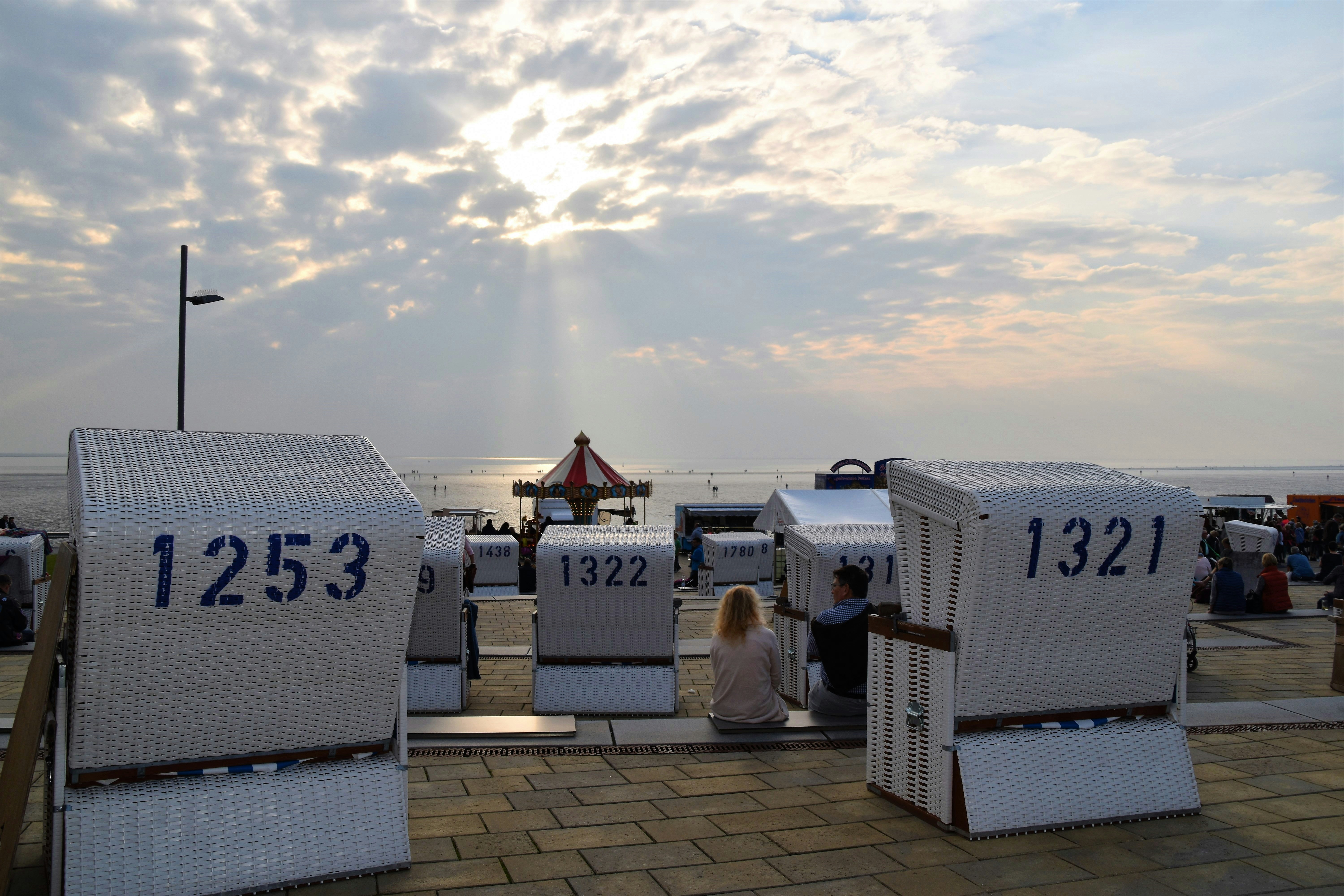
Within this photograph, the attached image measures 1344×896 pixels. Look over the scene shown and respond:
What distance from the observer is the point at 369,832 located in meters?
3.87

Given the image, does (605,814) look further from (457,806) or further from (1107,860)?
(1107,860)

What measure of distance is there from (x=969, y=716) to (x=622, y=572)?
12.0 feet

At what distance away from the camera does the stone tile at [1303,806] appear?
4594mm

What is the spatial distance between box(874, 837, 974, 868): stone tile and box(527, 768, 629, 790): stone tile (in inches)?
65.2

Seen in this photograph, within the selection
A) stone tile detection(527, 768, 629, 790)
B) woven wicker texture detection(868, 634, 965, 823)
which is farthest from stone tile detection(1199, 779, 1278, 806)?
stone tile detection(527, 768, 629, 790)

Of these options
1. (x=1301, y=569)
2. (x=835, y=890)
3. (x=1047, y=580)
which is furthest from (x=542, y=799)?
(x=1301, y=569)

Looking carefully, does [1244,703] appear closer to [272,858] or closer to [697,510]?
[272,858]

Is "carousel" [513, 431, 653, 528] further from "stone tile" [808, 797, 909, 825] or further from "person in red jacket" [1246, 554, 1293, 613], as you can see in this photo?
"stone tile" [808, 797, 909, 825]

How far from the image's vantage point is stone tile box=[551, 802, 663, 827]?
14.7 ft

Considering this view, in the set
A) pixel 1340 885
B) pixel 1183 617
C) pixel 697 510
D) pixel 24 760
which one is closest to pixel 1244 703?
pixel 1183 617

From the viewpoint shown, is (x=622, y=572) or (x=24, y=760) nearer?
(x=24, y=760)

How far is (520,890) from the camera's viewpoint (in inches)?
144

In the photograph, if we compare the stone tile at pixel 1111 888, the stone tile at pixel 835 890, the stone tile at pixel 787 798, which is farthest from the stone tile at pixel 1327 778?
the stone tile at pixel 835 890

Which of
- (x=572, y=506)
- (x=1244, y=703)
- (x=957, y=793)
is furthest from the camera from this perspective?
(x=572, y=506)
